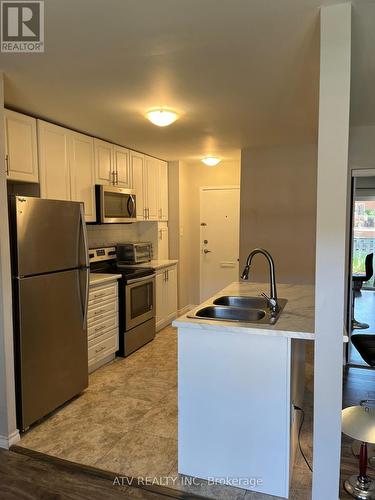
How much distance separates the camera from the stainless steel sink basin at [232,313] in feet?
7.79

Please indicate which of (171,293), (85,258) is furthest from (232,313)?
(171,293)

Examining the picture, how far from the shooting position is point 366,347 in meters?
2.75

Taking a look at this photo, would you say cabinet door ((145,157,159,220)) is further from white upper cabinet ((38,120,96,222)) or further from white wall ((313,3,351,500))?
white wall ((313,3,351,500))

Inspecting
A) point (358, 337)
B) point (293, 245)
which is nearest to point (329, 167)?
point (358, 337)

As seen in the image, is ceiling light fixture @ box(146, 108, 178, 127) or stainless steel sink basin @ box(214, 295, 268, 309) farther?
ceiling light fixture @ box(146, 108, 178, 127)

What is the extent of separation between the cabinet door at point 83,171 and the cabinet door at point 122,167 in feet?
1.52

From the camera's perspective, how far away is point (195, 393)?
6.85ft

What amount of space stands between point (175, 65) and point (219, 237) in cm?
391

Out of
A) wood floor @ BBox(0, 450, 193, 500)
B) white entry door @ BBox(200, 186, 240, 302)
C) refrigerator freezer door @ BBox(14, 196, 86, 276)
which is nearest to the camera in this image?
wood floor @ BBox(0, 450, 193, 500)

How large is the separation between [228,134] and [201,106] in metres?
1.04

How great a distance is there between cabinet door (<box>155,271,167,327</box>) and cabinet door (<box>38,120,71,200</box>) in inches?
70.9

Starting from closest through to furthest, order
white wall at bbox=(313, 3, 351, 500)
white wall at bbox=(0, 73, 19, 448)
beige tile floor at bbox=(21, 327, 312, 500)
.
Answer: white wall at bbox=(313, 3, 351, 500) < beige tile floor at bbox=(21, 327, 312, 500) < white wall at bbox=(0, 73, 19, 448)

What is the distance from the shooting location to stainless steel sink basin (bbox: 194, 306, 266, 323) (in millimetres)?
2373

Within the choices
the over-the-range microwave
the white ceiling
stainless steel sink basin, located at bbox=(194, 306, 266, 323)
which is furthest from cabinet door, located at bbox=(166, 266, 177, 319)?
stainless steel sink basin, located at bbox=(194, 306, 266, 323)
